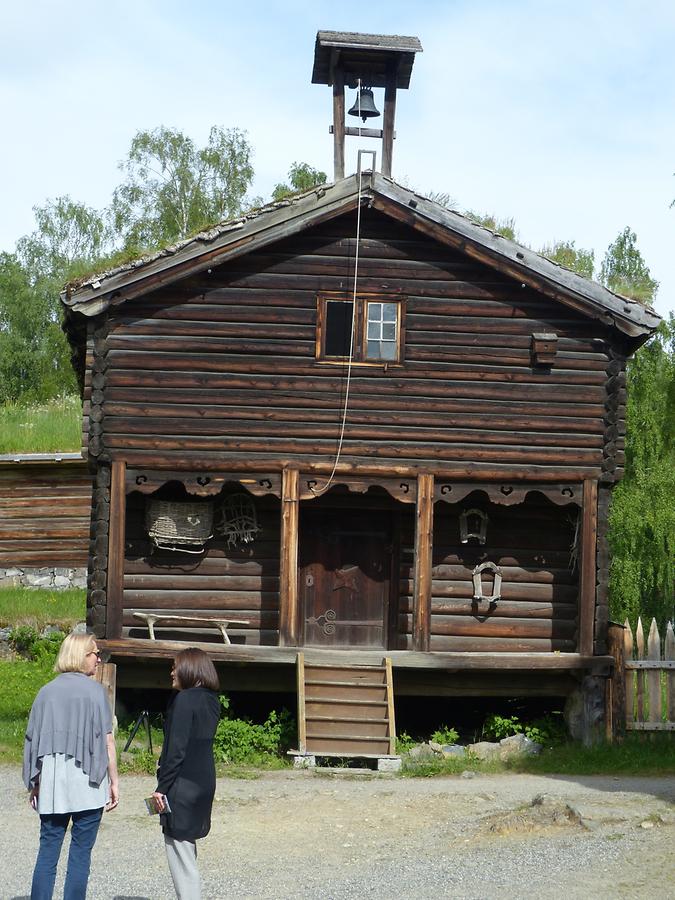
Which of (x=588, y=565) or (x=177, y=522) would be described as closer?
(x=588, y=565)

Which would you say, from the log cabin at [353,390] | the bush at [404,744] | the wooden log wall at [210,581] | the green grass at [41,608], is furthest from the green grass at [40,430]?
the bush at [404,744]

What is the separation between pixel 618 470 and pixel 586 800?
17.3 ft

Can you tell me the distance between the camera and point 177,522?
56.0ft

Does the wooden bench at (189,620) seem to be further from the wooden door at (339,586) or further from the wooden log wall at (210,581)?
the wooden door at (339,586)

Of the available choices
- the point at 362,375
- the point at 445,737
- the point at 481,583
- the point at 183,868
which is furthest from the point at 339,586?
the point at 183,868

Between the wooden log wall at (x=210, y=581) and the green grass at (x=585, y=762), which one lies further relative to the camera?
the wooden log wall at (x=210, y=581)

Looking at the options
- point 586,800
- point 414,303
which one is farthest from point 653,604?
point 586,800

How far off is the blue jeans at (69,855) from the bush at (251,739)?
7924 mm

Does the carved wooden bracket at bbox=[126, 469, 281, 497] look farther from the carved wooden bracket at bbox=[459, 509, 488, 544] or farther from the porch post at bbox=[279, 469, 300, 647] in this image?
the carved wooden bracket at bbox=[459, 509, 488, 544]

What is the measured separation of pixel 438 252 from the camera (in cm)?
1658

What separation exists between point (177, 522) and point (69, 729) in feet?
32.3

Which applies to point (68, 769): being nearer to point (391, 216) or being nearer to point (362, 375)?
point (362, 375)

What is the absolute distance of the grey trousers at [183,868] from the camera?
7203 mm

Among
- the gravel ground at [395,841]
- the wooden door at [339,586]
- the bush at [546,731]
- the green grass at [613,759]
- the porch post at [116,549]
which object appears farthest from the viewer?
the wooden door at [339,586]
